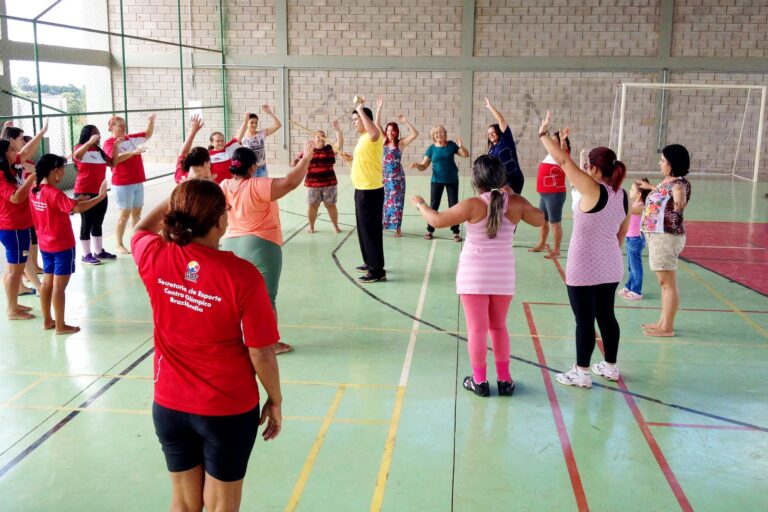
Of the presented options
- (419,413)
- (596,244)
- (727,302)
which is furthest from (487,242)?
(727,302)

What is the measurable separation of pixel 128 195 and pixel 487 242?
643cm

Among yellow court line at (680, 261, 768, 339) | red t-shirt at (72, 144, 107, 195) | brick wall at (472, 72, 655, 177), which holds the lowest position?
yellow court line at (680, 261, 768, 339)

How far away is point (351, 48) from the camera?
63.0 ft

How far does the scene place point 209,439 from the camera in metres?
2.73

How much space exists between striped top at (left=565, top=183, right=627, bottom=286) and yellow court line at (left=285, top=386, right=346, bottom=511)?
184 cm

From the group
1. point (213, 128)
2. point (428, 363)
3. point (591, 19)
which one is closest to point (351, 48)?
point (213, 128)

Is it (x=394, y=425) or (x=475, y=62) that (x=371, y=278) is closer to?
(x=394, y=425)

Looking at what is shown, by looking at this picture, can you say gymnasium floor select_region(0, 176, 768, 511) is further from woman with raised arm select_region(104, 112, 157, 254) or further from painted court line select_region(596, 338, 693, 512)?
woman with raised arm select_region(104, 112, 157, 254)

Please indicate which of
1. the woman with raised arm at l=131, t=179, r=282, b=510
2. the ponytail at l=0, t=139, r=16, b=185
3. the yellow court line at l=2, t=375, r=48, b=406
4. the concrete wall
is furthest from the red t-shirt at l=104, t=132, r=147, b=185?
the concrete wall

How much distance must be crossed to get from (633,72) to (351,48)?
24.3 feet

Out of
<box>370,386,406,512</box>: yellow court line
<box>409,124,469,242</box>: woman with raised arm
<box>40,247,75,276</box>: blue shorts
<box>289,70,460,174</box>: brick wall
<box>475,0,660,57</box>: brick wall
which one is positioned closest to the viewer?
<box>370,386,406,512</box>: yellow court line

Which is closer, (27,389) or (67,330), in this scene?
(27,389)

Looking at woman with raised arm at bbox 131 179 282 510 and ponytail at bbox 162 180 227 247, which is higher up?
ponytail at bbox 162 180 227 247

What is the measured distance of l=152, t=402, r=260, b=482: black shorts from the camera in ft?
8.92
